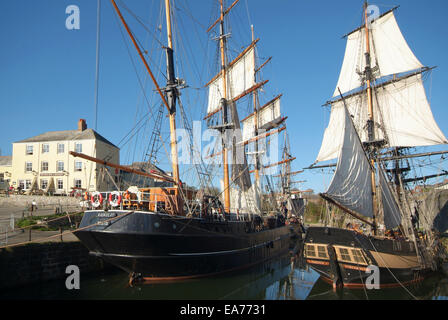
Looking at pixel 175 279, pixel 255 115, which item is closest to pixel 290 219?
pixel 255 115

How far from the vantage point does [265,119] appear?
48375 mm

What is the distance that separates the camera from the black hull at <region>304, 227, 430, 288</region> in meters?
15.6

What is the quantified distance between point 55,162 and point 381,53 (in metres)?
42.9

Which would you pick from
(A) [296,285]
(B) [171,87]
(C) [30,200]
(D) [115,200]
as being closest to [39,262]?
(D) [115,200]

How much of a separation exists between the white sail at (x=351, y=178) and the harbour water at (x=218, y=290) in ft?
15.4

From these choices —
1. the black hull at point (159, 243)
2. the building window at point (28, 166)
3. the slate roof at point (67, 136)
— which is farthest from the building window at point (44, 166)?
the black hull at point (159, 243)

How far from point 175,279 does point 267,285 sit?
235 inches

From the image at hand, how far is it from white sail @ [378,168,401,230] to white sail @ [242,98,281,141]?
28482mm

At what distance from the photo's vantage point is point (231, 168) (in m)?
29.6

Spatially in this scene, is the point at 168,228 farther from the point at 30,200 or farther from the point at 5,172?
the point at 5,172

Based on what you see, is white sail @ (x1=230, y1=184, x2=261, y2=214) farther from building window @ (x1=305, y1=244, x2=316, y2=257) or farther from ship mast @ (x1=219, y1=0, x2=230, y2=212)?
building window @ (x1=305, y1=244, x2=316, y2=257)
